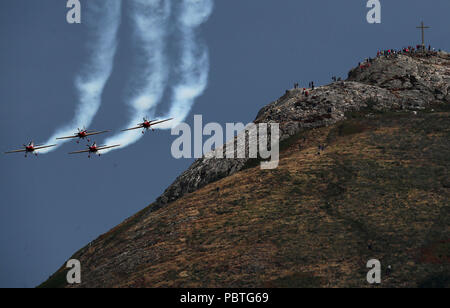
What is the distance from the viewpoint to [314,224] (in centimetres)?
7206

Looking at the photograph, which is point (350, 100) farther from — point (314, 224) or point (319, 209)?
point (314, 224)

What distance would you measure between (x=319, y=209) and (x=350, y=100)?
4456cm

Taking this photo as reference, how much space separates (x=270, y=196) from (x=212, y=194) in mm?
12936

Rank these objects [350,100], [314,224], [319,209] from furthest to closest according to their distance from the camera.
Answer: [350,100] < [319,209] < [314,224]

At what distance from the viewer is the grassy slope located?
62.3 m

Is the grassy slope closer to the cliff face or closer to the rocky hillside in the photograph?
the rocky hillside

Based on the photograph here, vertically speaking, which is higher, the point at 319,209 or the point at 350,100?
the point at 350,100

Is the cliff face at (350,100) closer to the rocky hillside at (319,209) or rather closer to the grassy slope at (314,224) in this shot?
the rocky hillside at (319,209)

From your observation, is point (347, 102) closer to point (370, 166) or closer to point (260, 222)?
point (370, 166)

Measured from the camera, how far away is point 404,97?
113625 mm

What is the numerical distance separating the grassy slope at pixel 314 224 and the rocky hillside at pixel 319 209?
20 cm

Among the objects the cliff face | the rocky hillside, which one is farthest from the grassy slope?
the cliff face

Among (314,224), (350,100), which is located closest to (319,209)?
(314,224)

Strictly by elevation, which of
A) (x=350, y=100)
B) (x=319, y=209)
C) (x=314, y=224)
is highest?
(x=350, y=100)
